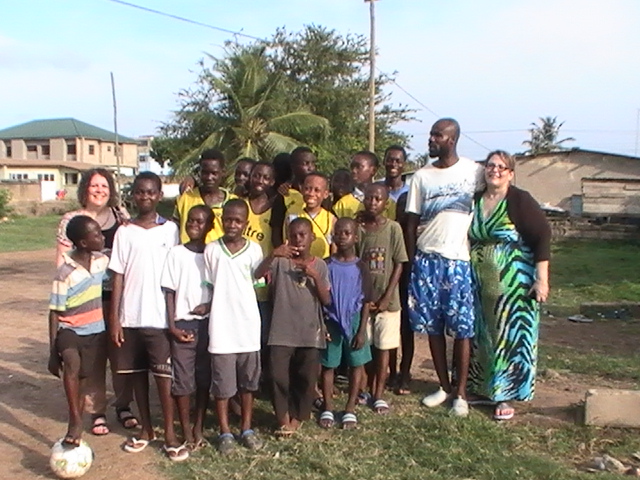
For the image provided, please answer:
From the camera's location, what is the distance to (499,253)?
182 inches

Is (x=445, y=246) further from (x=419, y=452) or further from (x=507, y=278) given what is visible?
(x=419, y=452)

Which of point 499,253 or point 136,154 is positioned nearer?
point 499,253

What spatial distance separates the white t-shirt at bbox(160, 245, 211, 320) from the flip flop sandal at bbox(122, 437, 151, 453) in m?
0.82

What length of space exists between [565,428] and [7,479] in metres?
3.26

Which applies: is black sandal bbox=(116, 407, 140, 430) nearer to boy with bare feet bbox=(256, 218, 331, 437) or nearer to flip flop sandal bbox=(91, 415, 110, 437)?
flip flop sandal bbox=(91, 415, 110, 437)

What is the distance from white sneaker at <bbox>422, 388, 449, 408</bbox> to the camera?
4840mm

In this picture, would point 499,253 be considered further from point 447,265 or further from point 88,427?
point 88,427

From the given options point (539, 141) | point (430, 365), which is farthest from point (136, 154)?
point (430, 365)

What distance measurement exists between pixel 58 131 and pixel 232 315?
57576mm

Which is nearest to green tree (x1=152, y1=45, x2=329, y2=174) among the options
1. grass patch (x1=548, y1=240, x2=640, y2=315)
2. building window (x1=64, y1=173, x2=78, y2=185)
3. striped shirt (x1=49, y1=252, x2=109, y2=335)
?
grass patch (x1=548, y1=240, x2=640, y2=315)

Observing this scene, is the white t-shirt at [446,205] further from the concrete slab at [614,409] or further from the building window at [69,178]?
the building window at [69,178]

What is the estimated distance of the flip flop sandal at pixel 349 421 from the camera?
4430 millimetres

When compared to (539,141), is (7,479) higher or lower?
lower

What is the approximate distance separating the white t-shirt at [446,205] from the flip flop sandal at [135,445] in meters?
2.09
